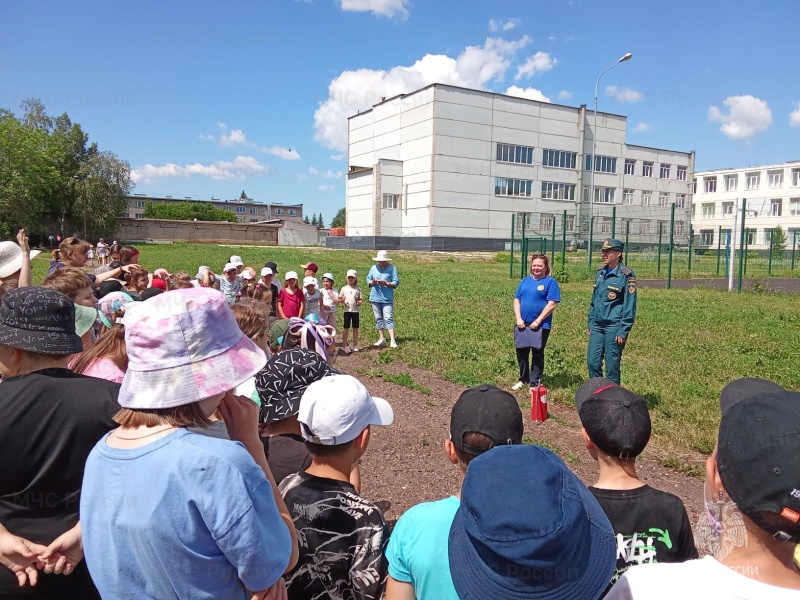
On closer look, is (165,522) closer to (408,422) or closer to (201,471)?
(201,471)

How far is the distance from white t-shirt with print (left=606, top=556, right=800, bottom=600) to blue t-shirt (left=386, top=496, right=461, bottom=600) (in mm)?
490

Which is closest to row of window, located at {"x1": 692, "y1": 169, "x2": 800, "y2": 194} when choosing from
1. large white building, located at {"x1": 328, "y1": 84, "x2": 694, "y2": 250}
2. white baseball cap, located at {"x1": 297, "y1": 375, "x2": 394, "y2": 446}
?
large white building, located at {"x1": 328, "y1": 84, "x2": 694, "y2": 250}

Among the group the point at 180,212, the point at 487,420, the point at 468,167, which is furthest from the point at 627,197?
the point at 180,212

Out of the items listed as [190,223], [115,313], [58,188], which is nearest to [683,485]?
[115,313]

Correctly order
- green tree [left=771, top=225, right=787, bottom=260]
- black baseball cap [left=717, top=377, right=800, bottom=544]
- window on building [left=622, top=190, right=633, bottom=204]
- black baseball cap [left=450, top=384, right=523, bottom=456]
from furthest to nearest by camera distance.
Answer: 1. window on building [left=622, top=190, right=633, bottom=204]
2. green tree [left=771, top=225, right=787, bottom=260]
3. black baseball cap [left=450, top=384, right=523, bottom=456]
4. black baseball cap [left=717, top=377, right=800, bottom=544]

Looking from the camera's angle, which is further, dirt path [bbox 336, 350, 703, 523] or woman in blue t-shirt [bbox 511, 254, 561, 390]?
woman in blue t-shirt [bbox 511, 254, 561, 390]

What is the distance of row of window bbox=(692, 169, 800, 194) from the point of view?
70.4 metres

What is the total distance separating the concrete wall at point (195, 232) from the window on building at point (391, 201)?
25.9 meters

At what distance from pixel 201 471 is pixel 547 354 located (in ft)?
28.5

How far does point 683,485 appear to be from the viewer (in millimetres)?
4863

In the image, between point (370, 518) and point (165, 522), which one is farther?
point (370, 518)

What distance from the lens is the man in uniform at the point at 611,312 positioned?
6.83 meters

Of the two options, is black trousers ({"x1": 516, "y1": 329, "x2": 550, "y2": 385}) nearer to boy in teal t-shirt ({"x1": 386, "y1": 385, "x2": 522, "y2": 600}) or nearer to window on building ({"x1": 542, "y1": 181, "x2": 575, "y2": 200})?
boy in teal t-shirt ({"x1": 386, "y1": 385, "x2": 522, "y2": 600})

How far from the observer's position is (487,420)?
2.18 m
